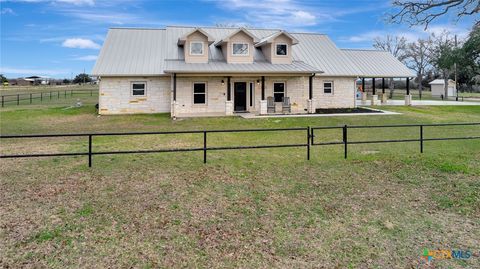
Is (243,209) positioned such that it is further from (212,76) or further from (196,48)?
(196,48)

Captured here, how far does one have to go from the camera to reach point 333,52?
28.7m

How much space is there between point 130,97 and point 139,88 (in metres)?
0.82

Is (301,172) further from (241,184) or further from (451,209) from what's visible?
(451,209)

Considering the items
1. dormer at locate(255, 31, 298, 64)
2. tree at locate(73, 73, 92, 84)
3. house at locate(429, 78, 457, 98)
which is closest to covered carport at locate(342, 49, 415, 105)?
dormer at locate(255, 31, 298, 64)

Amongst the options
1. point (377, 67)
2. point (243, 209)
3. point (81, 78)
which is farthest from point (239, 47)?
point (81, 78)

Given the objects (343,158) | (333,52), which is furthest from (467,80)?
(343,158)

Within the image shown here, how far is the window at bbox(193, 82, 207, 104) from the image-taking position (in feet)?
75.9

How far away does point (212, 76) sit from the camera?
22.6 m

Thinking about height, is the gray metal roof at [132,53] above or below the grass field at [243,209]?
above

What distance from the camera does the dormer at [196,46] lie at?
900 inches

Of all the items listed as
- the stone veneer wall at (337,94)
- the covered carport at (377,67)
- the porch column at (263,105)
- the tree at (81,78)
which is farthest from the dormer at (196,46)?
the tree at (81,78)

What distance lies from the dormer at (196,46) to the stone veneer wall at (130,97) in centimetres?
205

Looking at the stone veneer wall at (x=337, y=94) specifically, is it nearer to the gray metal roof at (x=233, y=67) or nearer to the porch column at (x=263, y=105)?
the gray metal roof at (x=233, y=67)

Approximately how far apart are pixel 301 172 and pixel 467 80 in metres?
57.3
